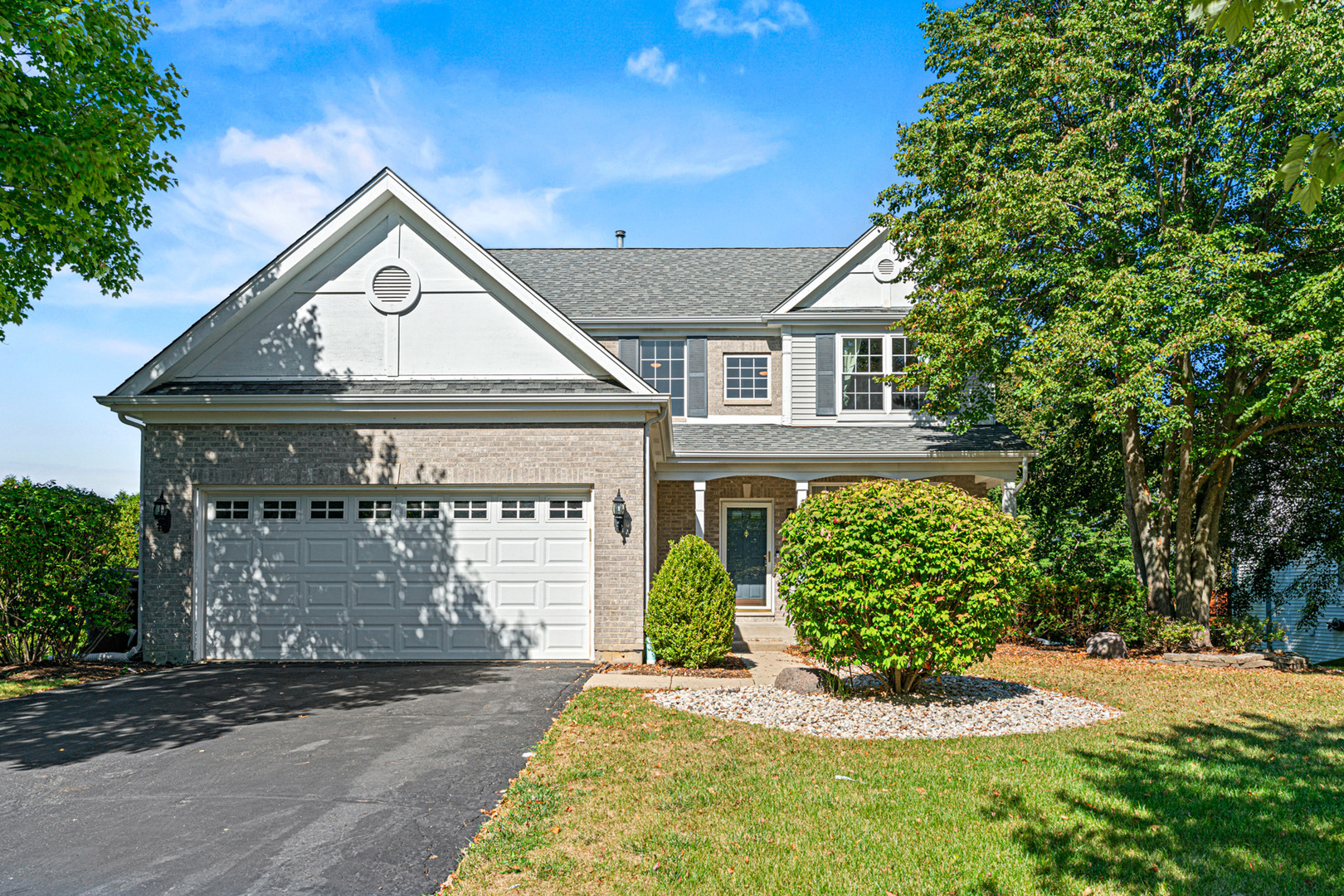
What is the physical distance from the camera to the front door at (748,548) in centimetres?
1703

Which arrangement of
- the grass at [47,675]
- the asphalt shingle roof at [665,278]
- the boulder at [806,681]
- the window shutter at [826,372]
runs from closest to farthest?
1. the boulder at [806,681]
2. the grass at [47,675]
3. the window shutter at [826,372]
4. the asphalt shingle roof at [665,278]

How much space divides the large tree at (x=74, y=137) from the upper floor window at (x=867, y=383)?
12998mm

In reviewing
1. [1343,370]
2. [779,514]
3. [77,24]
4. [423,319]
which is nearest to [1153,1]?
[1343,370]

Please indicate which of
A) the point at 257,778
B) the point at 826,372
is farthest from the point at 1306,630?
the point at 257,778

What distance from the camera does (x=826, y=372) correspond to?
16688 millimetres

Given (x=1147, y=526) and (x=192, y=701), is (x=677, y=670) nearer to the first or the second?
(x=192, y=701)

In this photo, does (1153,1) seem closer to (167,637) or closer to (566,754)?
(566,754)

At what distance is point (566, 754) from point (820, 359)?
1185cm

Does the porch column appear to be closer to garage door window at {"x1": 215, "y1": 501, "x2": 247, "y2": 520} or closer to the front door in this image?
the front door

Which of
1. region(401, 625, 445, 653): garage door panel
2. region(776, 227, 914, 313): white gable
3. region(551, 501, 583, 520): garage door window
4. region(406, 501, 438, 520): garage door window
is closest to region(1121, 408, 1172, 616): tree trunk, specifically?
region(776, 227, 914, 313): white gable

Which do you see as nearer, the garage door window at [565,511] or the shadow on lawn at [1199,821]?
the shadow on lawn at [1199,821]

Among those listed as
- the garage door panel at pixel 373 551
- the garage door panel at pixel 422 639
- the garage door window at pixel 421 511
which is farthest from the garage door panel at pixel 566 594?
the garage door panel at pixel 373 551

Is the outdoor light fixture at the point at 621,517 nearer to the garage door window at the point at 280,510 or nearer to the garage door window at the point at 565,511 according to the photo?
the garage door window at the point at 565,511

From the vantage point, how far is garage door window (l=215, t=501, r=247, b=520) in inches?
448
